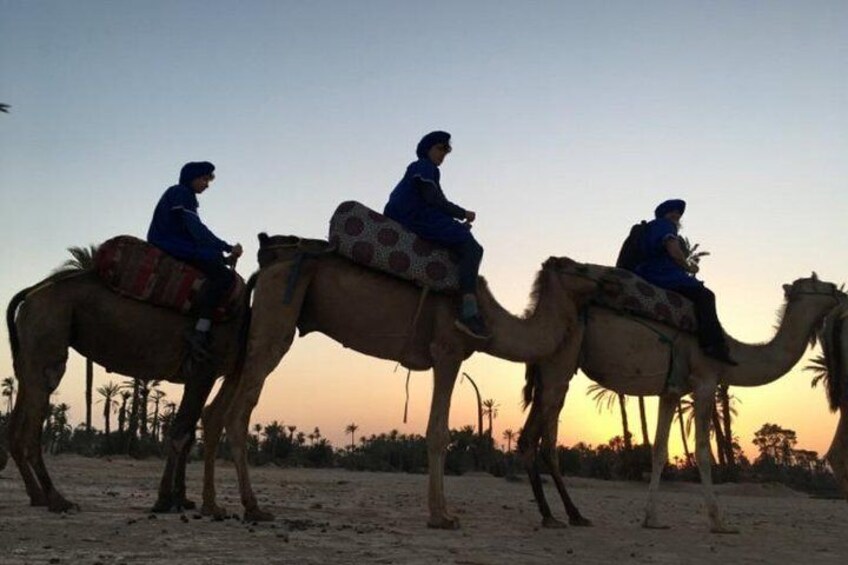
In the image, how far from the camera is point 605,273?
10383 millimetres

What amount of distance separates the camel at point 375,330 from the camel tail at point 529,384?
5.19 feet

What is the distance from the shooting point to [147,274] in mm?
8812

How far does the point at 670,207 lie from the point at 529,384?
9.66ft

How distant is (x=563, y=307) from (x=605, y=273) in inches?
44.8

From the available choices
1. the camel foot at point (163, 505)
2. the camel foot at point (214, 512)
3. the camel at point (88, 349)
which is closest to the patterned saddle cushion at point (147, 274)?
the camel at point (88, 349)

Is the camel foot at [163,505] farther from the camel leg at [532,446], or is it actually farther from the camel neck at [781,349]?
the camel neck at [781,349]

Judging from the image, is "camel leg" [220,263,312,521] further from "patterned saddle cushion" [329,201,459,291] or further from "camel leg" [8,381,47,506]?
"camel leg" [8,381,47,506]

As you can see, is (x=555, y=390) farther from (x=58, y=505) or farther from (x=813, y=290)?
(x=58, y=505)

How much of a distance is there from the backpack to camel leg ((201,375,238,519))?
17.4 ft

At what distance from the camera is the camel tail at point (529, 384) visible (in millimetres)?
10680

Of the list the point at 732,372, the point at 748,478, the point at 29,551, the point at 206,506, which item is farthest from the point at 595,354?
the point at 748,478

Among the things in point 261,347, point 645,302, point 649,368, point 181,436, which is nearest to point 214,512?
point 181,436

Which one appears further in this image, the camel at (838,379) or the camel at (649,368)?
the camel at (649,368)

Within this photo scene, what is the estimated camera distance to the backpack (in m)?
11.2
